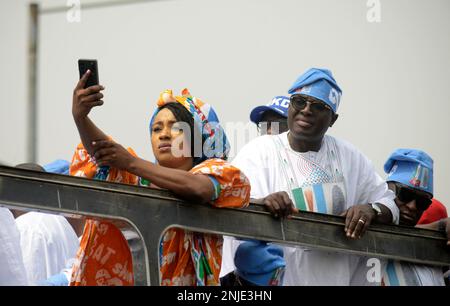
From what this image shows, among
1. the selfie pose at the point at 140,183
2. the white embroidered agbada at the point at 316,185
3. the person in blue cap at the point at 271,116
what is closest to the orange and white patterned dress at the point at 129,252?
the selfie pose at the point at 140,183

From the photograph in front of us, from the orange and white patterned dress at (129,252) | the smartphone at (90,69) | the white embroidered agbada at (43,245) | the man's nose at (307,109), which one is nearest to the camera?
the smartphone at (90,69)

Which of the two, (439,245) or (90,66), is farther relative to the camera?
(439,245)

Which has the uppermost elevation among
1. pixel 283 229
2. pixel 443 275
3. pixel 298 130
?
pixel 298 130

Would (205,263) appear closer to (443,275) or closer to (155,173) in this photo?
(155,173)

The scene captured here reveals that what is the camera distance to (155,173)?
205 inches

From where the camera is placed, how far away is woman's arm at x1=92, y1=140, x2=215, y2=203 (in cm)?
517

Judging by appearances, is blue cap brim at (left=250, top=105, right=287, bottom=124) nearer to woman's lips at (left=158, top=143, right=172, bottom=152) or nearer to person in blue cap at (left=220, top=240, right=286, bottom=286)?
person in blue cap at (left=220, top=240, right=286, bottom=286)

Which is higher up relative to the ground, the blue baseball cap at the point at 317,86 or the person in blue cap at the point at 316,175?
the blue baseball cap at the point at 317,86

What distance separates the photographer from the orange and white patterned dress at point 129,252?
5.34 m

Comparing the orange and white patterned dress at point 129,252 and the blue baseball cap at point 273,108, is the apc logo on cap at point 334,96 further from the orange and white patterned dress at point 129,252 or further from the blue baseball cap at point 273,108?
the orange and white patterned dress at point 129,252

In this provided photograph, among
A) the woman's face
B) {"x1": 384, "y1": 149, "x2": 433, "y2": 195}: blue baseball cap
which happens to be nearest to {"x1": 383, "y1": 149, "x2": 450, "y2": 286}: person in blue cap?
{"x1": 384, "y1": 149, "x2": 433, "y2": 195}: blue baseball cap

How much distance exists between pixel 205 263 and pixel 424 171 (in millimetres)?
2102

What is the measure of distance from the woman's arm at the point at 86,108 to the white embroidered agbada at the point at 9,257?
0.55 m

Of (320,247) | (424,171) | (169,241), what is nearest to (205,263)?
(169,241)
